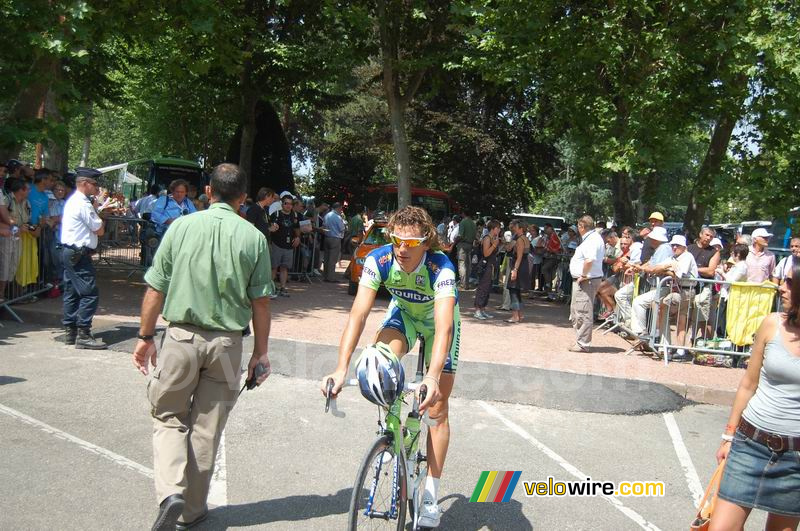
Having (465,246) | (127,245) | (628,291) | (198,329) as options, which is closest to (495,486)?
(198,329)

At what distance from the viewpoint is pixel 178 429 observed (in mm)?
3969

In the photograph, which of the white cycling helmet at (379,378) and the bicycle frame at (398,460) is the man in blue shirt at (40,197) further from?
the white cycling helmet at (379,378)

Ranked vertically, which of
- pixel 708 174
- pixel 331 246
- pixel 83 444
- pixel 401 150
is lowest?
pixel 83 444

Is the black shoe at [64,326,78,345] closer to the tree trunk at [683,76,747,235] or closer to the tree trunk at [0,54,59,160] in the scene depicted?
the tree trunk at [0,54,59,160]

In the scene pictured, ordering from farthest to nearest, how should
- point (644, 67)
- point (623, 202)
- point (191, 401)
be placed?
point (623, 202)
point (644, 67)
point (191, 401)

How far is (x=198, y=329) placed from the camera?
13.3 feet

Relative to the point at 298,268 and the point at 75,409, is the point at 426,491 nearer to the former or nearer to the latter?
the point at 75,409

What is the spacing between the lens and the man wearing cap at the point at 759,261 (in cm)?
1154

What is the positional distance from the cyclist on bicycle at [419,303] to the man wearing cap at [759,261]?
878 centimetres

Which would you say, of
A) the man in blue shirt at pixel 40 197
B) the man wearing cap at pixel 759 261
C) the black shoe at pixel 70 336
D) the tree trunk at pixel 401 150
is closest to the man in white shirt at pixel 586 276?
the man wearing cap at pixel 759 261

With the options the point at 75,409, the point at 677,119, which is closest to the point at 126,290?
the point at 75,409

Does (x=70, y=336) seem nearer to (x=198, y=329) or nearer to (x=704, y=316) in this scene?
(x=198, y=329)

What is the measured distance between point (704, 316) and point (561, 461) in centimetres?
577

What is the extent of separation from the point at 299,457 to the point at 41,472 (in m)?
1.71
